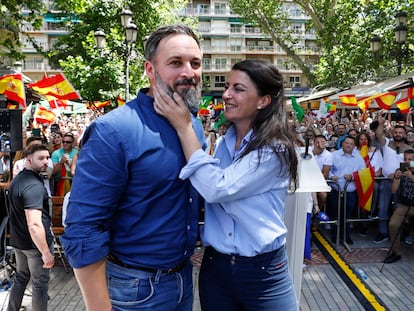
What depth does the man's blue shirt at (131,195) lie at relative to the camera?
155 centimetres

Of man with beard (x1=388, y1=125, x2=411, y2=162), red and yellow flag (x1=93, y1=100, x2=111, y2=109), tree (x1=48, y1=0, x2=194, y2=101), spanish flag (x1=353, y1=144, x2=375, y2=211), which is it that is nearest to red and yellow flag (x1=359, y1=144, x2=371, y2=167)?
spanish flag (x1=353, y1=144, x2=375, y2=211)

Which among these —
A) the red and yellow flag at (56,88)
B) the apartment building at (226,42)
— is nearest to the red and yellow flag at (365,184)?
the red and yellow flag at (56,88)

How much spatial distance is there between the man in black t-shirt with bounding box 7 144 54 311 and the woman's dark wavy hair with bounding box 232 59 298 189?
8.51ft

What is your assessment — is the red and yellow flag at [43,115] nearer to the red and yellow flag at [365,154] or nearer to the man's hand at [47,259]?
the red and yellow flag at [365,154]

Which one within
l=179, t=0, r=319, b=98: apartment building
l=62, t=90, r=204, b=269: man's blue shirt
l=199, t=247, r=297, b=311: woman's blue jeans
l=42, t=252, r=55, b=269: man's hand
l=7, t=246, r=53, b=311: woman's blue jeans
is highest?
l=179, t=0, r=319, b=98: apartment building

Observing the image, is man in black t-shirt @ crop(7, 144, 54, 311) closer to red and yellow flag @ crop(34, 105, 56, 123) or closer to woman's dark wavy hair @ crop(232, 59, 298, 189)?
woman's dark wavy hair @ crop(232, 59, 298, 189)

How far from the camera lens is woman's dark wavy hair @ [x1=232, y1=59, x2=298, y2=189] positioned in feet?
6.40

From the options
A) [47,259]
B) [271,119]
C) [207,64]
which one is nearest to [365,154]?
[47,259]

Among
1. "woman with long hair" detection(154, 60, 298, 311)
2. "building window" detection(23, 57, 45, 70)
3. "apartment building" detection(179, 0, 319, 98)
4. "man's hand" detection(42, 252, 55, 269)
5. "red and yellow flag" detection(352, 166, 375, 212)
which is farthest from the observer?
"building window" detection(23, 57, 45, 70)

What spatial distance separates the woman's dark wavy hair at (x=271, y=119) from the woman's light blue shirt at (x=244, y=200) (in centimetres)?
3

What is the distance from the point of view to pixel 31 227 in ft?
12.3

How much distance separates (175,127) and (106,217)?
0.46 meters

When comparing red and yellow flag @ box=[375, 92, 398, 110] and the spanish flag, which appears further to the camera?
red and yellow flag @ box=[375, 92, 398, 110]

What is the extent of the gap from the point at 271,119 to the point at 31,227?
2.69 meters
